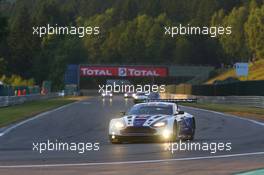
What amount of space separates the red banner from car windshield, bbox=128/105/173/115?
9371 centimetres

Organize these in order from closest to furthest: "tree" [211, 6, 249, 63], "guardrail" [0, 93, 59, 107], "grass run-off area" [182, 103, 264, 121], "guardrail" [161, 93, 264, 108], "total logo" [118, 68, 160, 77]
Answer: "grass run-off area" [182, 103, 264, 121] → "guardrail" [161, 93, 264, 108] → "guardrail" [0, 93, 59, 107] → "total logo" [118, 68, 160, 77] → "tree" [211, 6, 249, 63]

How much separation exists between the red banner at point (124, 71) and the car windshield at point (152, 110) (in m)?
93.7

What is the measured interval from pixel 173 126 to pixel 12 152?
4413 millimetres

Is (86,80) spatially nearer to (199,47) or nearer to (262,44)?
(199,47)

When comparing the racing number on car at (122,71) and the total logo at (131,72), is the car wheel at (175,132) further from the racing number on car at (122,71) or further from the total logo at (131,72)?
the racing number on car at (122,71)

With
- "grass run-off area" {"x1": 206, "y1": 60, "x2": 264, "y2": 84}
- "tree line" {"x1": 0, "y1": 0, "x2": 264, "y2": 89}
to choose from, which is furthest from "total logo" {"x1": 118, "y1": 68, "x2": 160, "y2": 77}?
"tree line" {"x1": 0, "y1": 0, "x2": 264, "y2": 89}

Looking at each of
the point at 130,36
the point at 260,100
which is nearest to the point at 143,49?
the point at 130,36

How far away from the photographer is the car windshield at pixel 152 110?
2027cm

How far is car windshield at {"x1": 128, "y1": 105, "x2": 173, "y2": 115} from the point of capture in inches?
798

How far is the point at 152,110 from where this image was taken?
804 inches

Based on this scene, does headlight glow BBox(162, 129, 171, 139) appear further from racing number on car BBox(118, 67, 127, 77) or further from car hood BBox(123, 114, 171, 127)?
racing number on car BBox(118, 67, 127, 77)

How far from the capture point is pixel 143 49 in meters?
183

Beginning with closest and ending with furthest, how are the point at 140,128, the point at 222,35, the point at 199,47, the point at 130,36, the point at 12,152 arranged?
the point at 12,152 → the point at 140,128 → the point at 222,35 → the point at 199,47 → the point at 130,36

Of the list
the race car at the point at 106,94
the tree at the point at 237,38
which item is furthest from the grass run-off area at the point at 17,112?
the tree at the point at 237,38
